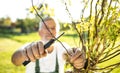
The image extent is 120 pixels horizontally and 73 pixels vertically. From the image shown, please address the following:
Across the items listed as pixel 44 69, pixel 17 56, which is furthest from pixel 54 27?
pixel 17 56

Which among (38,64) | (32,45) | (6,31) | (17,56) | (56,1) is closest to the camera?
(32,45)

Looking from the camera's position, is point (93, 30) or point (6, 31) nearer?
point (93, 30)

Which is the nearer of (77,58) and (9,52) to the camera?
(77,58)

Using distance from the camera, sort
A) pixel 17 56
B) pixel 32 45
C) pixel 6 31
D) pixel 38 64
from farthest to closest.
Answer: pixel 6 31 < pixel 38 64 < pixel 17 56 < pixel 32 45

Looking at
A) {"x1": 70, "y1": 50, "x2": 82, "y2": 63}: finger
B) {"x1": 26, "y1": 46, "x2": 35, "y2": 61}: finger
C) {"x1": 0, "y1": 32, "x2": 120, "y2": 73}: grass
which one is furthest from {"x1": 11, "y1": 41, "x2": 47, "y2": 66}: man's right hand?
{"x1": 0, "y1": 32, "x2": 120, "y2": 73}: grass

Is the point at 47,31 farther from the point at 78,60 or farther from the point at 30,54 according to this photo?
the point at 30,54

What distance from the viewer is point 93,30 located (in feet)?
10.5

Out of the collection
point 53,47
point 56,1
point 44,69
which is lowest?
point 44,69

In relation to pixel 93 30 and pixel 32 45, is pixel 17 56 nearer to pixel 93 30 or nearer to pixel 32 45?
pixel 32 45

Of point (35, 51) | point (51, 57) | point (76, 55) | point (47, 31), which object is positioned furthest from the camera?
point (51, 57)

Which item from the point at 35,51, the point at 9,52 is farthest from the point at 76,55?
the point at 9,52

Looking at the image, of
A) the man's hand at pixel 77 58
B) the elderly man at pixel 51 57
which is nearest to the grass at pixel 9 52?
the elderly man at pixel 51 57

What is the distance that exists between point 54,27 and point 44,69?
1.56ft

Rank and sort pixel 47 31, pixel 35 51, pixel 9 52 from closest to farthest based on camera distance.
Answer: pixel 35 51 < pixel 47 31 < pixel 9 52
